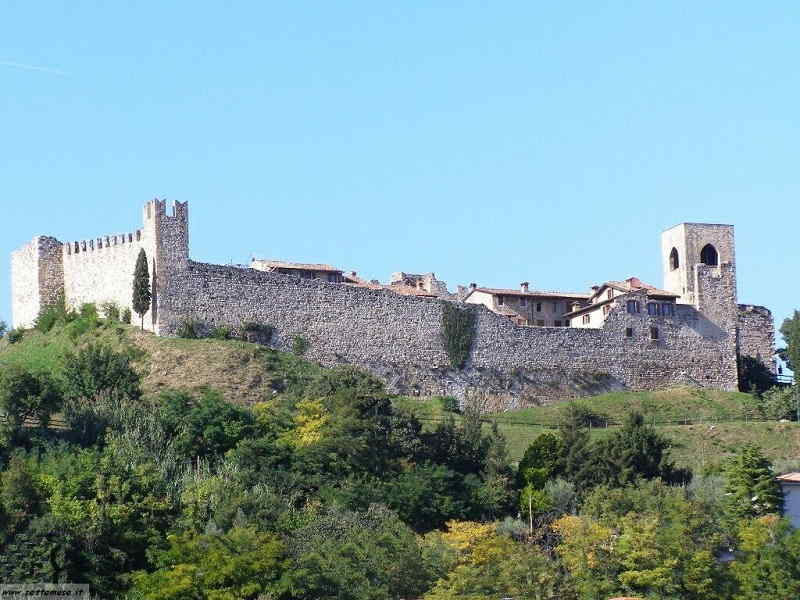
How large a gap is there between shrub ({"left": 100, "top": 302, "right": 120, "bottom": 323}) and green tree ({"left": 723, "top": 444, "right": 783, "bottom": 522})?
26023mm

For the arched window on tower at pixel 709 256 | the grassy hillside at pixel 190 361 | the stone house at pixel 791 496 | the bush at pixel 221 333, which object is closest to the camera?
the stone house at pixel 791 496

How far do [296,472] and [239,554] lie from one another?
9063 millimetres

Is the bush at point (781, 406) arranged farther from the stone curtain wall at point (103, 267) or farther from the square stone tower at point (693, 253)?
the stone curtain wall at point (103, 267)

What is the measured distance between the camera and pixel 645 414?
78.0 metres

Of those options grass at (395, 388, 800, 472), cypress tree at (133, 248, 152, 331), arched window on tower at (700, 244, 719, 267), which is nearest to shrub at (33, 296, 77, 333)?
cypress tree at (133, 248, 152, 331)

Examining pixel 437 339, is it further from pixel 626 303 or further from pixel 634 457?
pixel 634 457

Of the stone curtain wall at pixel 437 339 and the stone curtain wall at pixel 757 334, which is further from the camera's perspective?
the stone curtain wall at pixel 757 334

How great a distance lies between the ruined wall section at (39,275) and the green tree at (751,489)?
A: 100 ft

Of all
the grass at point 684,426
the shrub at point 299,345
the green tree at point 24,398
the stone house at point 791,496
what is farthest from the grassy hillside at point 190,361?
the stone house at point 791,496

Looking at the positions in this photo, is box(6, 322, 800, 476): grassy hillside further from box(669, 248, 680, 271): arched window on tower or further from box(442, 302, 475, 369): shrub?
box(669, 248, 680, 271): arched window on tower

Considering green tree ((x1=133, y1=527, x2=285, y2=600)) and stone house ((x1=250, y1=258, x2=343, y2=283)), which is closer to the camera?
green tree ((x1=133, y1=527, x2=285, y2=600))

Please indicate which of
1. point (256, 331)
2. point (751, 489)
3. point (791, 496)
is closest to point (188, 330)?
point (256, 331)

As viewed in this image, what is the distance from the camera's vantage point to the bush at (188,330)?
7406 centimetres

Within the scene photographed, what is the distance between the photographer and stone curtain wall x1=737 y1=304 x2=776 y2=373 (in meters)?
86.9
